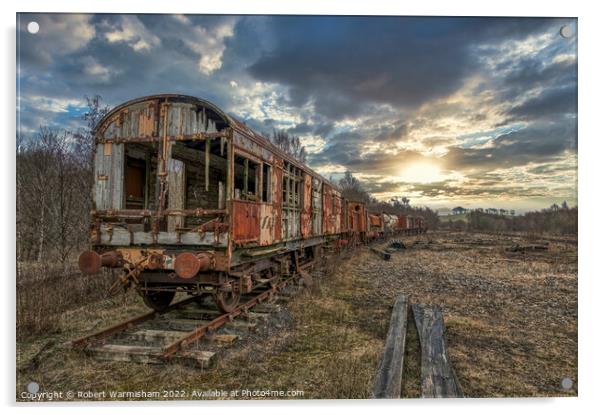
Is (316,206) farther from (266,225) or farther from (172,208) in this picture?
(172,208)

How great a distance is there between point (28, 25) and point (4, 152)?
161cm

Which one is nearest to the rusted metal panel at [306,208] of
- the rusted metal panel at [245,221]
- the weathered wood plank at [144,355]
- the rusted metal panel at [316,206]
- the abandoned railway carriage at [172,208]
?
the rusted metal panel at [316,206]

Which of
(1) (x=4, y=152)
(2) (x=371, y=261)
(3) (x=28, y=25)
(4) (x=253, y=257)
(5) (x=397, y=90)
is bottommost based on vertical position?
(2) (x=371, y=261)

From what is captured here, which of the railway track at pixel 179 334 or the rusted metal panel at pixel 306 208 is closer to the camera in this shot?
the railway track at pixel 179 334

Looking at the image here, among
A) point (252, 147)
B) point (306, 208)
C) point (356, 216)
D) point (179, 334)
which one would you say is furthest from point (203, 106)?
point (356, 216)

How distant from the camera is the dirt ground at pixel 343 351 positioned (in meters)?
4.28

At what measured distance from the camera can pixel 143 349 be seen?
4.79 meters

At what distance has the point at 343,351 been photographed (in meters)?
5.26

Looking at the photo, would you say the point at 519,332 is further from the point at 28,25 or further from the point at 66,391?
the point at 28,25

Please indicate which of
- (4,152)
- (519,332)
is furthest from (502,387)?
(4,152)

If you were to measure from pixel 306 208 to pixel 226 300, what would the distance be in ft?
14.5

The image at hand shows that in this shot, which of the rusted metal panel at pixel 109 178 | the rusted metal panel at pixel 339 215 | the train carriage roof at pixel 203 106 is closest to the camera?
the train carriage roof at pixel 203 106

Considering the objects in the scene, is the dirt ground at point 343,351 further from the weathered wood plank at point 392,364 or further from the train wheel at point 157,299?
the train wheel at point 157,299

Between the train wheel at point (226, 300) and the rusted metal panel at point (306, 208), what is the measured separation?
3740 millimetres
